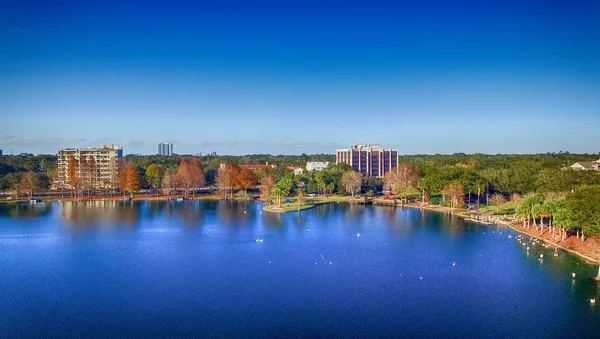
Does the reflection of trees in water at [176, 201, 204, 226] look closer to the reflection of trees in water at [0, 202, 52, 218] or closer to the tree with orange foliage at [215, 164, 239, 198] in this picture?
the tree with orange foliage at [215, 164, 239, 198]

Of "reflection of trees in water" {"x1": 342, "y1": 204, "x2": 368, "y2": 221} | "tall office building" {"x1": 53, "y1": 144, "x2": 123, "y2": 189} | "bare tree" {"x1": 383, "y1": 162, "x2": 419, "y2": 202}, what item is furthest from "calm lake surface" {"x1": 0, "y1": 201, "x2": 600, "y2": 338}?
"tall office building" {"x1": 53, "y1": 144, "x2": 123, "y2": 189}

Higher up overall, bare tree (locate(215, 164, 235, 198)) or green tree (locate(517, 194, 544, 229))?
bare tree (locate(215, 164, 235, 198))

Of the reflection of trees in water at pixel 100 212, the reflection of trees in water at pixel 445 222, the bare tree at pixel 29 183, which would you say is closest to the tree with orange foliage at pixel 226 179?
the reflection of trees in water at pixel 100 212

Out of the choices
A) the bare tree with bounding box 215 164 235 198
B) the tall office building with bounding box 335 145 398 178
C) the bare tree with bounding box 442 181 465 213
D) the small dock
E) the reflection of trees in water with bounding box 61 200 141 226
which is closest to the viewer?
the reflection of trees in water with bounding box 61 200 141 226

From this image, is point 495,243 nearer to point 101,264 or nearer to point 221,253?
point 221,253

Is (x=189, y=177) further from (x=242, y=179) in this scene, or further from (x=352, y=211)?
(x=352, y=211)

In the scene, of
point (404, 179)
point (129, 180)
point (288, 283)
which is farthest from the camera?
point (129, 180)

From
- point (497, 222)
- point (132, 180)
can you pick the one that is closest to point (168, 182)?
point (132, 180)
